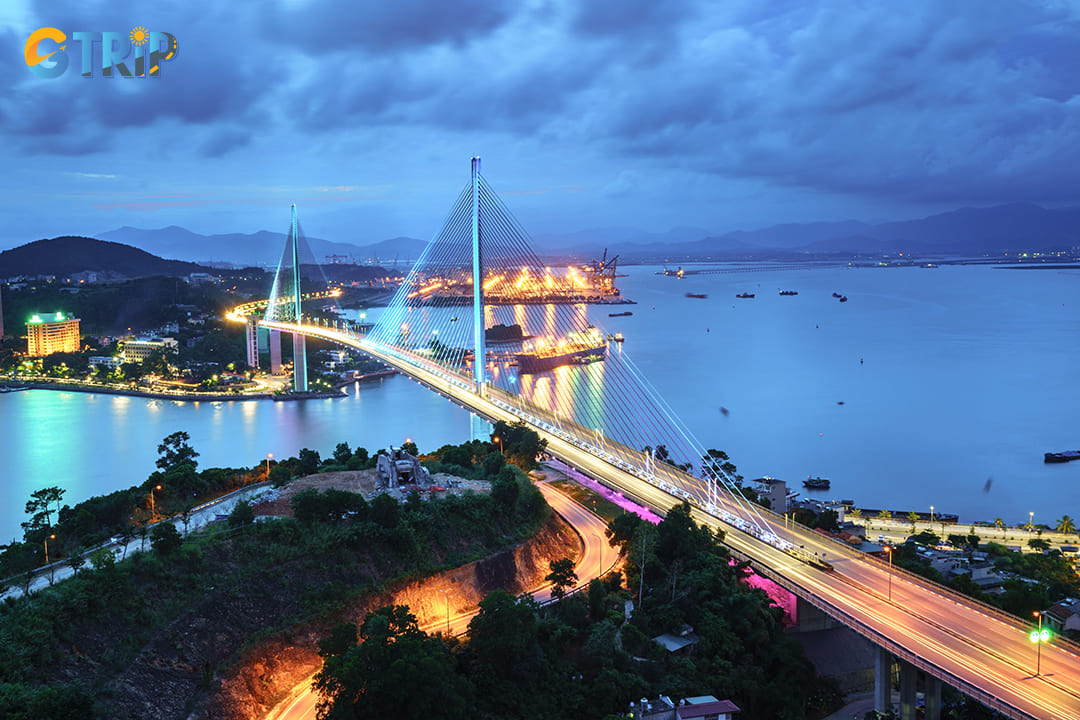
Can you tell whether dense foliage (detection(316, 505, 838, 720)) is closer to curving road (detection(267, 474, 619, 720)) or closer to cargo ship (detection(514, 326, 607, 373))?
curving road (detection(267, 474, 619, 720))

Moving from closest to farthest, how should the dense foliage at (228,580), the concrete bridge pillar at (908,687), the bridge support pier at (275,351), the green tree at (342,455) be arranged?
the dense foliage at (228,580), the concrete bridge pillar at (908,687), the green tree at (342,455), the bridge support pier at (275,351)

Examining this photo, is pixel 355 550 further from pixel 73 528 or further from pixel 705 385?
pixel 705 385

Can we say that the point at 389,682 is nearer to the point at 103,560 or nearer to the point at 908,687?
the point at 103,560

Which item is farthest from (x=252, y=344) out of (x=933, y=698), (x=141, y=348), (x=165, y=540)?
(x=933, y=698)

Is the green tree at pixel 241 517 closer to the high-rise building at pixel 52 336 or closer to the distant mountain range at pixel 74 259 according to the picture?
the high-rise building at pixel 52 336

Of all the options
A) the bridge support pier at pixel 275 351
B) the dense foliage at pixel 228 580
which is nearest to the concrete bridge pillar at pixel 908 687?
the dense foliage at pixel 228 580

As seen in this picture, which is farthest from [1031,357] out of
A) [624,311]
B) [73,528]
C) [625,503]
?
[73,528]

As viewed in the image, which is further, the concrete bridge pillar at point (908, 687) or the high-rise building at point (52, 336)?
the high-rise building at point (52, 336)
